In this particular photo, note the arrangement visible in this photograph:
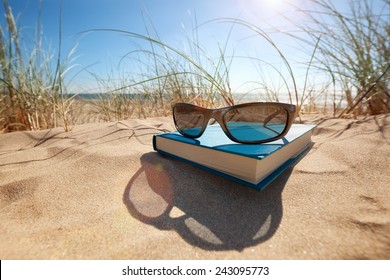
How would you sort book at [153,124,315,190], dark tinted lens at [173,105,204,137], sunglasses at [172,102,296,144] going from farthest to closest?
dark tinted lens at [173,105,204,137] < sunglasses at [172,102,296,144] < book at [153,124,315,190]

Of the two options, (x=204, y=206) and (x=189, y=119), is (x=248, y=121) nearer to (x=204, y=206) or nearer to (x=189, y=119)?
(x=189, y=119)

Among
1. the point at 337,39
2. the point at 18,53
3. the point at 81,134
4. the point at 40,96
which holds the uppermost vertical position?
the point at 337,39

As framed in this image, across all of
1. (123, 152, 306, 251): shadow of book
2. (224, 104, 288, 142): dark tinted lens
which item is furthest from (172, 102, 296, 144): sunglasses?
(123, 152, 306, 251): shadow of book

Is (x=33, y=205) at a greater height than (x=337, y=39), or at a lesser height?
lesser

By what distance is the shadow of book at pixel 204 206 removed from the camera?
0.51 m

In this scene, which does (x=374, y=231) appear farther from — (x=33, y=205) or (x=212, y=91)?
(x=212, y=91)

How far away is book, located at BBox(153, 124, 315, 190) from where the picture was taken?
24.1 inches

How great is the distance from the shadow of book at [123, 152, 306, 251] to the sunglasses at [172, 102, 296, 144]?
187 mm

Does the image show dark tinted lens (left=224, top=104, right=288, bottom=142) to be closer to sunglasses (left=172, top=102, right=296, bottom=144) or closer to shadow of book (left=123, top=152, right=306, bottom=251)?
sunglasses (left=172, top=102, right=296, bottom=144)

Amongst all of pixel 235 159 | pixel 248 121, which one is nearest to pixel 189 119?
pixel 248 121

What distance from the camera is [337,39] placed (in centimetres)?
201
